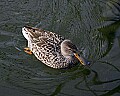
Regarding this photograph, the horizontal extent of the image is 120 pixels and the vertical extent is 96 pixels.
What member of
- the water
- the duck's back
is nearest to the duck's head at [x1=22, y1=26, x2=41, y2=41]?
the duck's back

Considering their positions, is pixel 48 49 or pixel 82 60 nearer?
pixel 82 60

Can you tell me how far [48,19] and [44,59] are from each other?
1.53 m

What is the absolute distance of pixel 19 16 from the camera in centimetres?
766

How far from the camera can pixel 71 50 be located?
6.25 meters

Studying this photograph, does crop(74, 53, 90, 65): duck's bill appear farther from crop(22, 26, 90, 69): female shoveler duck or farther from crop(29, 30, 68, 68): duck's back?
crop(29, 30, 68, 68): duck's back

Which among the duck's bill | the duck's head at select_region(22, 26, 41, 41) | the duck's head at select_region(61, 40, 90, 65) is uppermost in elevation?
the duck's head at select_region(22, 26, 41, 41)

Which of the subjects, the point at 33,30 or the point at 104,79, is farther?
the point at 33,30

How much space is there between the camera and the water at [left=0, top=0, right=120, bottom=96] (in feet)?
19.4

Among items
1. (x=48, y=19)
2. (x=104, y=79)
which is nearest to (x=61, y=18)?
(x=48, y=19)

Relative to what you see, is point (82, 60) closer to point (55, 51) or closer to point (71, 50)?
point (71, 50)

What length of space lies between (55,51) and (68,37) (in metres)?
0.89

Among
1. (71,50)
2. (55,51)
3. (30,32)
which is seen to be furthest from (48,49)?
(30,32)

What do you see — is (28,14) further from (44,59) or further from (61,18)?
(44,59)

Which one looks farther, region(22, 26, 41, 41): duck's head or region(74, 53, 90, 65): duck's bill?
region(22, 26, 41, 41): duck's head
